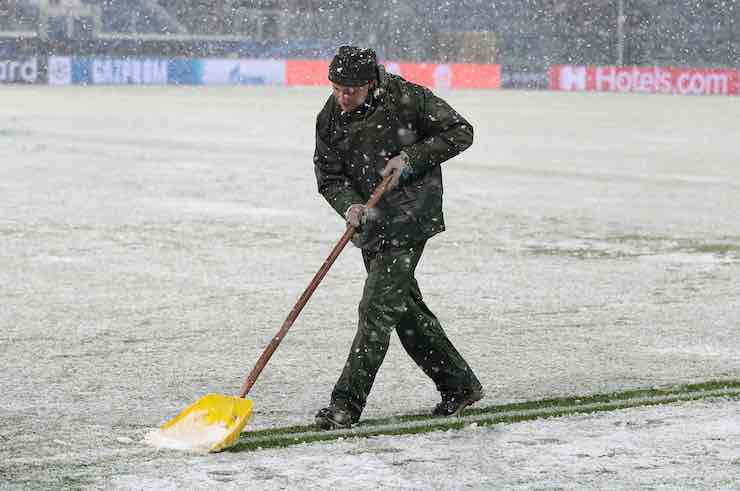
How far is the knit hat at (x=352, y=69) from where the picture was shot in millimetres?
5707

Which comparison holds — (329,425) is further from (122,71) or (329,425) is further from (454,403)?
(122,71)

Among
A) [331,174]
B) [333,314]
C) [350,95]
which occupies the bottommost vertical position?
[333,314]

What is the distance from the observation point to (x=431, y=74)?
193ft

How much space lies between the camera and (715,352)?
7656 millimetres

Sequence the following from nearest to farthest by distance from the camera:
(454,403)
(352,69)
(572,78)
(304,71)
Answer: (352,69) < (454,403) < (304,71) < (572,78)

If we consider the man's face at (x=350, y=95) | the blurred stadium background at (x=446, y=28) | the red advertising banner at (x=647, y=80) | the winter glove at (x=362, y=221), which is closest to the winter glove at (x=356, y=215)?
the winter glove at (x=362, y=221)

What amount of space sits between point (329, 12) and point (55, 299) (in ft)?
180

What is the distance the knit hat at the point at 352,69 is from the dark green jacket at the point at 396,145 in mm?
118

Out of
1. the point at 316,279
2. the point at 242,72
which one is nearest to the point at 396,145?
the point at 316,279

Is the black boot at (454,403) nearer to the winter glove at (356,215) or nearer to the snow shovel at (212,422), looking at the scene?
the snow shovel at (212,422)

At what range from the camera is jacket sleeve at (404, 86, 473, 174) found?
19.3 ft

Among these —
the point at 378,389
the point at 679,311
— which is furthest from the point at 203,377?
the point at 679,311

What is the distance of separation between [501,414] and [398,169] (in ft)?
3.87

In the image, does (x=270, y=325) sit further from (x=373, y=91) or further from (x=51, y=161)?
(x=51, y=161)
